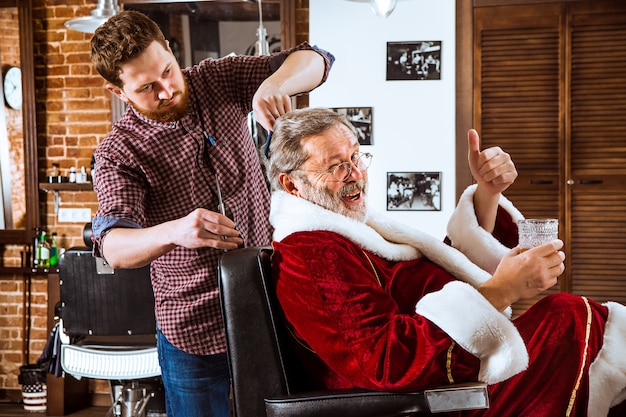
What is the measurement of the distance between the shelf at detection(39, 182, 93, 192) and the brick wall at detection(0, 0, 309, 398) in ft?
0.32

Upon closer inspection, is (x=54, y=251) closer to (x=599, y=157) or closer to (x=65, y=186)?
(x=65, y=186)

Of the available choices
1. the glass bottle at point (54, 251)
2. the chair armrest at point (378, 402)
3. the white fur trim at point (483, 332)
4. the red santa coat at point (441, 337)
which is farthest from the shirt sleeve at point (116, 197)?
the glass bottle at point (54, 251)

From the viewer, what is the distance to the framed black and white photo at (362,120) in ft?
15.2

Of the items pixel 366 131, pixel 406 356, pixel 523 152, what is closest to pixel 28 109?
pixel 366 131

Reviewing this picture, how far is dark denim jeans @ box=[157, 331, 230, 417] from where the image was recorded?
2094 mm

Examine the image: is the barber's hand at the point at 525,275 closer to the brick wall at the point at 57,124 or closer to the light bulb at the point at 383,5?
the light bulb at the point at 383,5

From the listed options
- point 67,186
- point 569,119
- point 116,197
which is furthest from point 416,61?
point 116,197

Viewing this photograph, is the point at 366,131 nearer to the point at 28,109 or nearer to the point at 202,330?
the point at 28,109

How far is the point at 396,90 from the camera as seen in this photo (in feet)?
15.2

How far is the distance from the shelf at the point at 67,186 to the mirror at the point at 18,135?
120 millimetres

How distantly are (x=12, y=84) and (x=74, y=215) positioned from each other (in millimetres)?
973

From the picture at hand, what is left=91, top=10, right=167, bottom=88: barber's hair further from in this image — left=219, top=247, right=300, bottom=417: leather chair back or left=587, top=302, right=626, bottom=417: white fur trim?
left=587, top=302, right=626, bottom=417: white fur trim

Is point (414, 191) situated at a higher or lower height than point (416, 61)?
lower

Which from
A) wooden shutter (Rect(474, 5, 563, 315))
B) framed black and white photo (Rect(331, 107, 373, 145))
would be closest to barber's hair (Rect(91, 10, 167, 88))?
framed black and white photo (Rect(331, 107, 373, 145))
